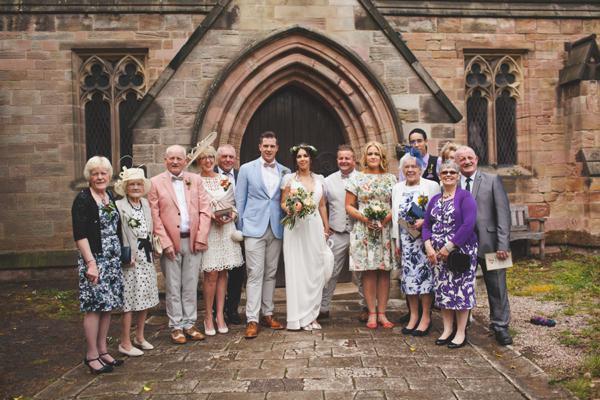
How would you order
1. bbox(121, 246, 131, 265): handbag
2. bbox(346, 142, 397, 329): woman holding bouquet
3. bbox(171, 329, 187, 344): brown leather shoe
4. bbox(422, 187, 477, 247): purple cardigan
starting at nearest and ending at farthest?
bbox(121, 246, 131, 265): handbag → bbox(422, 187, 477, 247): purple cardigan → bbox(171, 329, 187, 344): brown leather shoe → bbox(346, 142, 397, 329): woman holding bouquet

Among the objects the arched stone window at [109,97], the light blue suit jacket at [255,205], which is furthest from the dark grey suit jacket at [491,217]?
the arched stone window at [109,97]

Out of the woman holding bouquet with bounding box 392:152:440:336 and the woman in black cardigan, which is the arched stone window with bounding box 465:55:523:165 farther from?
the woman in black cardigan

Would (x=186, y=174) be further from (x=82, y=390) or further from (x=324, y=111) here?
(x=324, y=111)

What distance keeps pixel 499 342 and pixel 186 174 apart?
12.0ft

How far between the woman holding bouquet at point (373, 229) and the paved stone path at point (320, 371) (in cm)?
46

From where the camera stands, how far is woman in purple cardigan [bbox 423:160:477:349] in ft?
15.6

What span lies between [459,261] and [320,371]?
65.7 inches

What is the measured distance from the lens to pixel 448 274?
4.85 m

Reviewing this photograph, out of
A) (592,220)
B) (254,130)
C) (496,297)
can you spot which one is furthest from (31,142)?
(592,220)

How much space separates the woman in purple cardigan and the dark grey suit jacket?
0.72ft

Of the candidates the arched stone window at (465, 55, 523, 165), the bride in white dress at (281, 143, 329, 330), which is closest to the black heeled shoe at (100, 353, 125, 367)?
the bride in white dress at (281, 143, 329, 330)

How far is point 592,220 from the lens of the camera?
10.0 metres

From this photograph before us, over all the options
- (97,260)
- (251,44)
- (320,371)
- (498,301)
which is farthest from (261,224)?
(251,44)

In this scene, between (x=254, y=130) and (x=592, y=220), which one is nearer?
(x=254, y=130)
